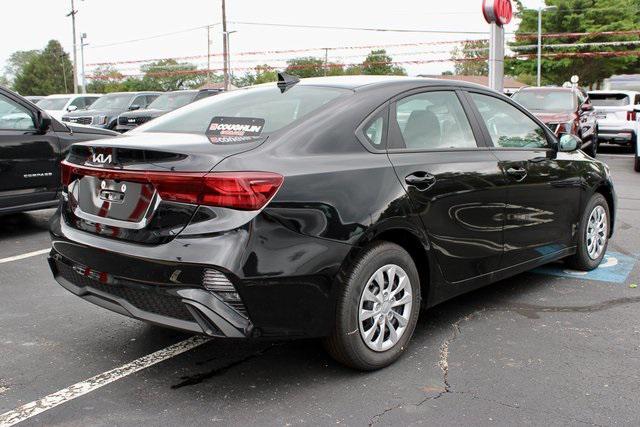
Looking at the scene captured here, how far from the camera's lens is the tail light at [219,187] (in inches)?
115

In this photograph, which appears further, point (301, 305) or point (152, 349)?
point (152, 349)

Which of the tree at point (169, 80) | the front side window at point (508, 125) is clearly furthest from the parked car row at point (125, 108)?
the tree at point (169, 80)

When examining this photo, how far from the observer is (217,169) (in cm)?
297

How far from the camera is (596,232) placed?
552 centimetres

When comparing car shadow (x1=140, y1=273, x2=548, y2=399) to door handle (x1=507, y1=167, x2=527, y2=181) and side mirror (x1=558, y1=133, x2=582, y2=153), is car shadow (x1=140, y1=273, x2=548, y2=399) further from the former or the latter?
side mirror (x1=558, y1=133, x2=582, y2=153)

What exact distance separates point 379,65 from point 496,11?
50.6 metres

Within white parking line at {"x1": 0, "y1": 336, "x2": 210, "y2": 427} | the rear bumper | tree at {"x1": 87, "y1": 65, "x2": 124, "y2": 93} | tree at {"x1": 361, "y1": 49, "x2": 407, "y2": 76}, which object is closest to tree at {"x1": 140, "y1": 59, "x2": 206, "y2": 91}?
tree at {"x1": 87, "y1": 65, "x2": 124, "y2": 93}

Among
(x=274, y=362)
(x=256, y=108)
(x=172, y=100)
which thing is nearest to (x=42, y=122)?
(x=256, y=108)

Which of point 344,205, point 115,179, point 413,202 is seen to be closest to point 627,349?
point 413,202

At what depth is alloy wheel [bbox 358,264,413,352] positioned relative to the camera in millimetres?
3379

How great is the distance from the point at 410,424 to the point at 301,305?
73 cm

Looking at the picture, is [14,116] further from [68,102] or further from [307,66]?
[307,66]

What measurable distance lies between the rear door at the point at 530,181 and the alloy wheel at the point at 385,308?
1106 mm

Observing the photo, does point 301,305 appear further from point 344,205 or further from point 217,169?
point 217,169
